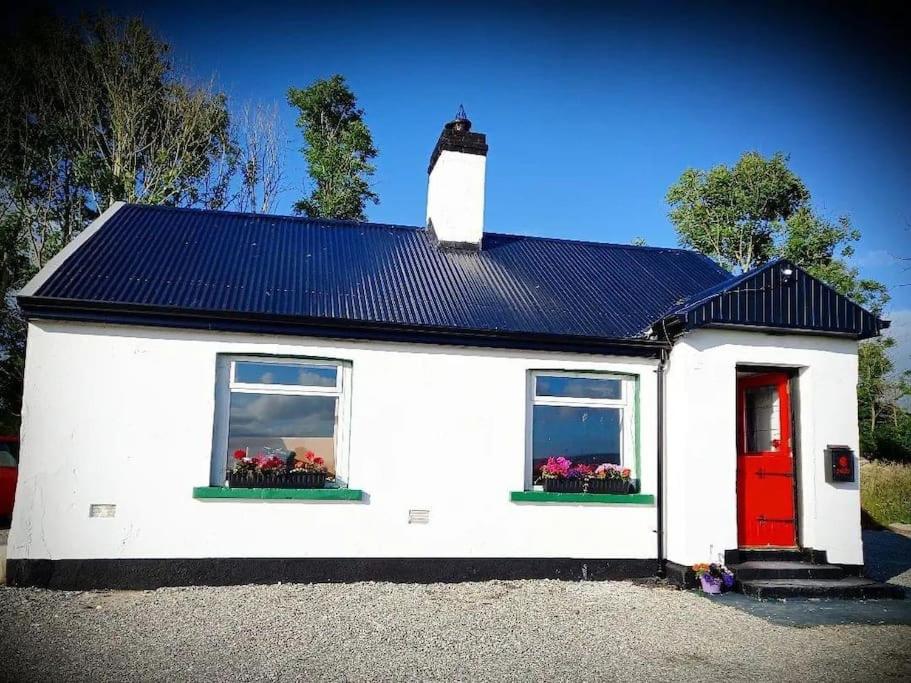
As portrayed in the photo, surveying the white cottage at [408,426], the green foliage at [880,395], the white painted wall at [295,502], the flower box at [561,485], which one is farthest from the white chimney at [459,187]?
the green foliage at [880,395]

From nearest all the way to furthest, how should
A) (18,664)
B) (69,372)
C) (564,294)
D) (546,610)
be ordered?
(18,664), (546,610), (69,372), (564,294)

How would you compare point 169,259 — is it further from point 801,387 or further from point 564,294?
point 801,387

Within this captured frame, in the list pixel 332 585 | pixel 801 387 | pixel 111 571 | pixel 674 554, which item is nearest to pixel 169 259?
pixel 111 571

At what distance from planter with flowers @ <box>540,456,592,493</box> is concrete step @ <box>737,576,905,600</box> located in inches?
83.3

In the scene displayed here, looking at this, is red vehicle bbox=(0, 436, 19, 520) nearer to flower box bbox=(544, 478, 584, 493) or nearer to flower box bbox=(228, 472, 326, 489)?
flower box bbox=(228, 472, 326, 489)

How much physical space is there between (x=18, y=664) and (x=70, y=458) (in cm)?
276

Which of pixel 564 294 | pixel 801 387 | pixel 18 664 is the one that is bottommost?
pixel 18 664

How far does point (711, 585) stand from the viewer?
26.8 ft

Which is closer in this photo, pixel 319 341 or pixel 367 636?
pixel 367 636

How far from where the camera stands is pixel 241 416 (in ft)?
27.4

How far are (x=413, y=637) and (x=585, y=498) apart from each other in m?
3.28

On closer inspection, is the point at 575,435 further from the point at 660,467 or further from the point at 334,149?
the point at 334,149

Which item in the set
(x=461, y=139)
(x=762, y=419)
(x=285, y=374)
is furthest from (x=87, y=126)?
(x=762, y=419)

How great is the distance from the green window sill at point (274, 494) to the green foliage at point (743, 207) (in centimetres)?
1960
